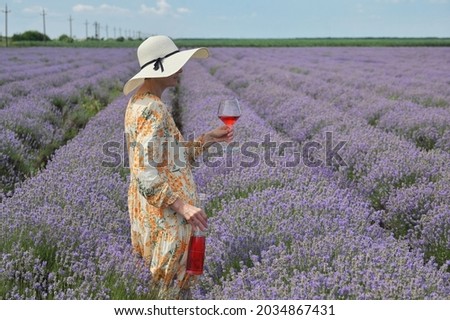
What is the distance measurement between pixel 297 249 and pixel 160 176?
801 millimetres

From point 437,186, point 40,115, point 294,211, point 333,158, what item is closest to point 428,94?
point 333,158

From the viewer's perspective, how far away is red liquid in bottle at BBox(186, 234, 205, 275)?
7.39 feet

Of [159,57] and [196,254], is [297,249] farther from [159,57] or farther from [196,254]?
[159,57]

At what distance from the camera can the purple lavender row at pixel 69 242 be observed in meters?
2.24

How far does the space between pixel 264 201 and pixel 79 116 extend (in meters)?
5.69

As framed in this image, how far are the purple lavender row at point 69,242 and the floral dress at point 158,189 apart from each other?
11cm

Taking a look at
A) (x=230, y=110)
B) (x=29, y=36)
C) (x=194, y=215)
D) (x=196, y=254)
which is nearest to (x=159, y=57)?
(x=230, y=110)

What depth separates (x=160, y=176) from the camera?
217cm

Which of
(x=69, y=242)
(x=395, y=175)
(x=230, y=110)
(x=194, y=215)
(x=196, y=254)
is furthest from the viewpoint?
(x=395, y=175)

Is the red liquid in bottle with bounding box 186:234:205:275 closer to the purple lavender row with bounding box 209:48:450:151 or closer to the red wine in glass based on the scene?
the red wine in glass

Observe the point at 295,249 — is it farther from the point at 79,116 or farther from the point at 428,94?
the point at 428,94

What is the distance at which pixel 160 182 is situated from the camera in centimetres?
214

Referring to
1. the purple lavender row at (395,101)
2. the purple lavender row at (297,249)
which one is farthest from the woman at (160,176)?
the purple lavender row at (395,101)

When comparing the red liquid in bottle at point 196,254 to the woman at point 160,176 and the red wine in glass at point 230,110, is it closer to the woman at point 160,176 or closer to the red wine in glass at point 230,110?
the woman at point 160,176
